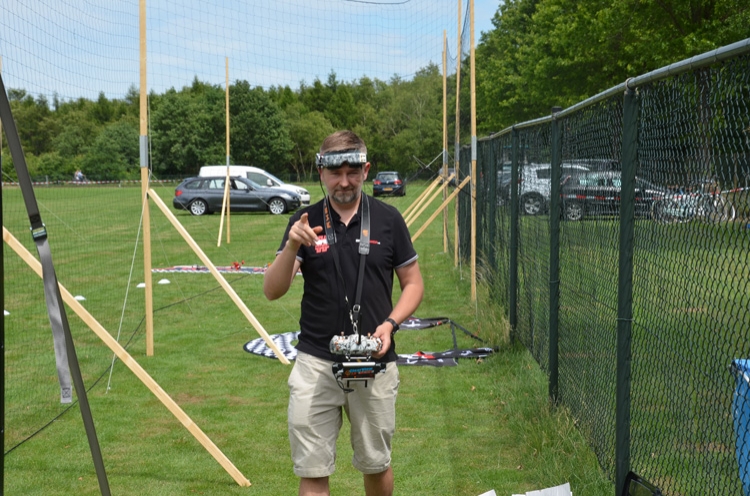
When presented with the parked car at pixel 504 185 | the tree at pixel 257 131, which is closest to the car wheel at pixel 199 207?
the tree at pixel 257 131

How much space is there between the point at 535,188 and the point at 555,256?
1.75 metres

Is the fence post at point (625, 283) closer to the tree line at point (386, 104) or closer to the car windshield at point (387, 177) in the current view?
the tree line at point (386, 104)

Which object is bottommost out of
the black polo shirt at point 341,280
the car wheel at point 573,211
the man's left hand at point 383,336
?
the man's left hand at point 383,336

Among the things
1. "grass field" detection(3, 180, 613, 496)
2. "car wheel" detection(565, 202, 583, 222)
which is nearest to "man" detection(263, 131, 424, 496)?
"grass field" detection(3, 180, 613, 496)

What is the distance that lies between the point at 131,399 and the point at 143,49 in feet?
10.5

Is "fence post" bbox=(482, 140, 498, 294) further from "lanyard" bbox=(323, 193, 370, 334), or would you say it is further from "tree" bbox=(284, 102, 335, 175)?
"tree" bbox=(284, 102, 335, 175)

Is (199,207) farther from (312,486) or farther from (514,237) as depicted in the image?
(312,486)

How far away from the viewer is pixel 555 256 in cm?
602

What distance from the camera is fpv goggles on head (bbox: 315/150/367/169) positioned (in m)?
3.82

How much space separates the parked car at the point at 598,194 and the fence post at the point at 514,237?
6.95ft

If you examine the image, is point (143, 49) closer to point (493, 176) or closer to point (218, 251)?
point (493, 176)

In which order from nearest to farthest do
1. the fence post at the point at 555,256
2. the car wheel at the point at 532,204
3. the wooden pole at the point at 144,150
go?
the fence post at the point at 555,256
the car wheel at the point at 532,204
the wooden pole at the point at 144,150

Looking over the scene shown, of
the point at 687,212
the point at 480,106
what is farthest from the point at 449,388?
the point at 480,106

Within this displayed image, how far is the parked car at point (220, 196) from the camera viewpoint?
31.9m
